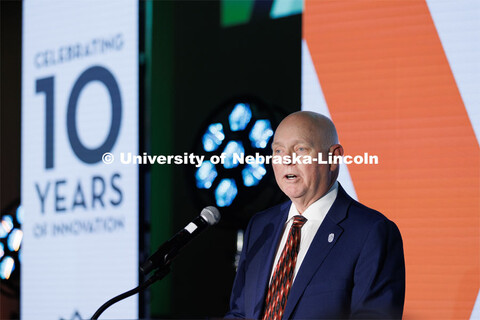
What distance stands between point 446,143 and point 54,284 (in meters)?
2.39

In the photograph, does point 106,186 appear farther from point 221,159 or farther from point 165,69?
point 165,69

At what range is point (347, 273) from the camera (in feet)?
6.79

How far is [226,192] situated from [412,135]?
2702 mm

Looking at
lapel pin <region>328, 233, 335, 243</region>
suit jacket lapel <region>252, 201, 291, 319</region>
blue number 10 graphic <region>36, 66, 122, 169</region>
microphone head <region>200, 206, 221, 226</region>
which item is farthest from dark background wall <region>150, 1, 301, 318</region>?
microphone head <region>200, 206, 221, 226</region>

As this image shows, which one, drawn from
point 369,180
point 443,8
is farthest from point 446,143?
point 443,8

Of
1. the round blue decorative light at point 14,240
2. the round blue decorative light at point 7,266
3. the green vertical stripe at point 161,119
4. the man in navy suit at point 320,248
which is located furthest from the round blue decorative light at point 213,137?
the man in navy suit at point 320,248

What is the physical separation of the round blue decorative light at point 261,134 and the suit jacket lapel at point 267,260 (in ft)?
9.73

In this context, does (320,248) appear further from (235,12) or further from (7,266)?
(235,12)

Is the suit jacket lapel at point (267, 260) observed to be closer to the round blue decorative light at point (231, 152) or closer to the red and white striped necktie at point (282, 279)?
the red and white striped necktie at point (282, 279)

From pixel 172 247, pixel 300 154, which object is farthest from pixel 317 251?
pixel 172 247

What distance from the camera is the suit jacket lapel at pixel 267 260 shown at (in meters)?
2.17

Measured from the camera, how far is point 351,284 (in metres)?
2.07

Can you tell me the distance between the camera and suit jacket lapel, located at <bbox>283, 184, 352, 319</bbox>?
2.09m

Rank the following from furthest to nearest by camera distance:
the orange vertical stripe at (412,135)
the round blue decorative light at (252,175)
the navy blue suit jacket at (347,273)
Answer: the round blue decorative light at (252,175), the orange vertical stripe at (412,135), the navy blue suit jacket at (347,273)
